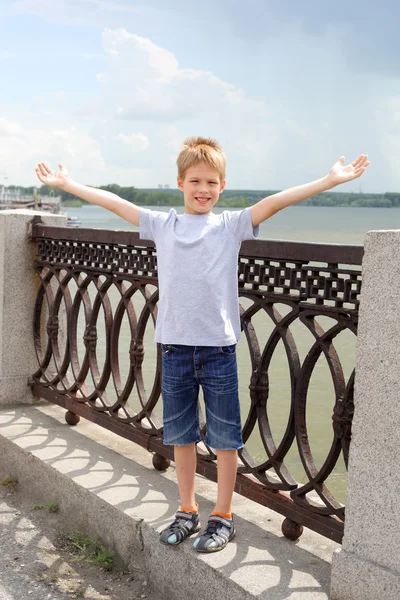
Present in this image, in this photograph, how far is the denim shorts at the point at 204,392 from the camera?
3316 mm

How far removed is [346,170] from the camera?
3.04 meters

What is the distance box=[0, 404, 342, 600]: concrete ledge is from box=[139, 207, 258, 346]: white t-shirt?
0.90 m

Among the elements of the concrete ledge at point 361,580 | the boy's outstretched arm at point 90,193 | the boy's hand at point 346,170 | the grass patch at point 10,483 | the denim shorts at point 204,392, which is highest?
the boy's hand at point 346,170

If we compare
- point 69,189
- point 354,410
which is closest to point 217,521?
point 354,410

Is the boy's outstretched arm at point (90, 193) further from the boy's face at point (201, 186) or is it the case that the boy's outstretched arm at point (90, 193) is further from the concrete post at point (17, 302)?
the concrete post at point (17, 302)

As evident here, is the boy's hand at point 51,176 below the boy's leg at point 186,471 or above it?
above

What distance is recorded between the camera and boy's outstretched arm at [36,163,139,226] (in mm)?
3453

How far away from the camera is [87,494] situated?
413 centimetres

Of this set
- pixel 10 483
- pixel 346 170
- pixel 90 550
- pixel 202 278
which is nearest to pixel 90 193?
pixel 202 278

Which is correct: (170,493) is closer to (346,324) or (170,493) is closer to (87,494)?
(87,494)

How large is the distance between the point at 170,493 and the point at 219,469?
0.70 meters

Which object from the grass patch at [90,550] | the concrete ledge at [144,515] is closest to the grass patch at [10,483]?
the concrete ledge at [144,515]

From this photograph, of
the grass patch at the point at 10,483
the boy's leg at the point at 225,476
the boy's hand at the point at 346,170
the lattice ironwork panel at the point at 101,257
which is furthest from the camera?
the grass patch at the point at 10,483

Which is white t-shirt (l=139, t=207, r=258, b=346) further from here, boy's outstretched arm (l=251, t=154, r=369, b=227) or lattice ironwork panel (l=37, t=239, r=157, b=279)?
lattice ironwork panel (l=37, t=239, r=157, b=279)
